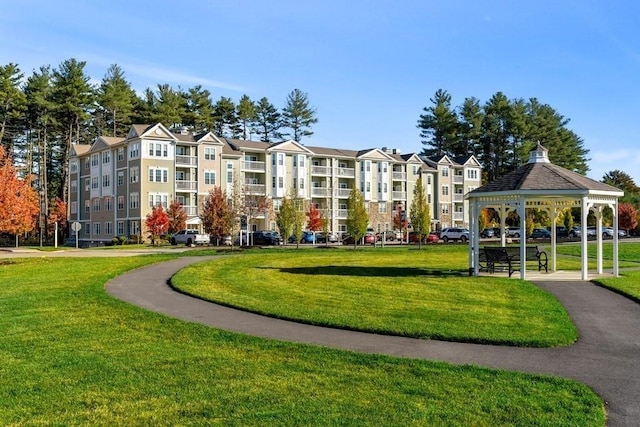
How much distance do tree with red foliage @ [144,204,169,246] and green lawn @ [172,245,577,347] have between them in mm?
32319

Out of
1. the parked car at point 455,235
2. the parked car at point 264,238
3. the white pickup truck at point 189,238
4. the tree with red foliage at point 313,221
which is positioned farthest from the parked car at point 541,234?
the white pickup truck at point 189,238

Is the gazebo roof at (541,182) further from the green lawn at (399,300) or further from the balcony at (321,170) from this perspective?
the balcony at (321,170)

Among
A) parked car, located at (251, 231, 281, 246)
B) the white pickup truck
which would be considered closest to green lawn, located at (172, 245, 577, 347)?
the white pickup truck

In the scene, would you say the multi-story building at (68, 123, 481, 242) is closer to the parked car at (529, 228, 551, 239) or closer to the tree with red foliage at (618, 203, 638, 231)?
the parked car at (529, 228, 551, 239)

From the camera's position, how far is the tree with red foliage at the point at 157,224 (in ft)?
176

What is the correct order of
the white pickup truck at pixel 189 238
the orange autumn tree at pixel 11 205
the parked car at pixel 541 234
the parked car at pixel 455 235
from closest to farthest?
the orange autumn tree at pixel 11 205
the white pickup truck at pixel 189 238
the parked car at pixel 455 235
the parked car at pixel 541 234

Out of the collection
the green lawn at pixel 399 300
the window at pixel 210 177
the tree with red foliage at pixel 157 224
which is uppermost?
the window at pixel 210 177

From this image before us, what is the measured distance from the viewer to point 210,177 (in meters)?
64.6

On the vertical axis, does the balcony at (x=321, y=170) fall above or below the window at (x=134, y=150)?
below

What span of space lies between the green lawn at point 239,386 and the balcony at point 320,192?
6155cm

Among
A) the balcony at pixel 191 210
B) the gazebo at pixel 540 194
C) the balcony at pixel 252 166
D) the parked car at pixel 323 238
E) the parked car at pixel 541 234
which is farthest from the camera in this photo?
the balcony at pixel 252 166

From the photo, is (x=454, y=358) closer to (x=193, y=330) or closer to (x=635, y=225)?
(x=193, y=330)

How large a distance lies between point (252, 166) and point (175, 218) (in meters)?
14.6

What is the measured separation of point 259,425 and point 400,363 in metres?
2.89
